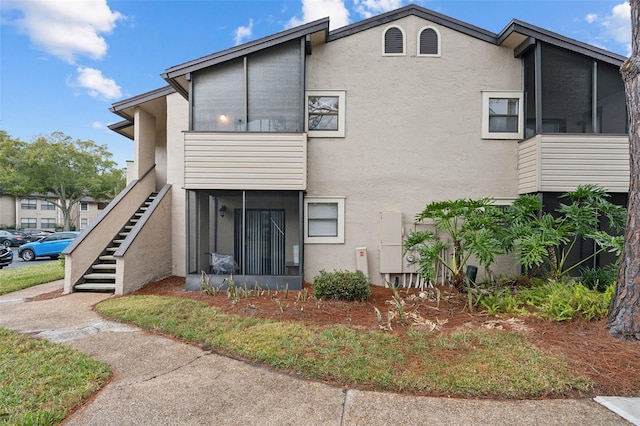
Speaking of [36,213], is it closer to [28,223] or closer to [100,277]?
[28,223]

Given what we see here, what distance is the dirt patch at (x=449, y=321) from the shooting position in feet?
11.0

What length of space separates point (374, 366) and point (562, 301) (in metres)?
3.44

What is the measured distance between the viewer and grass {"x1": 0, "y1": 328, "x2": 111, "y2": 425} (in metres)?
2.78

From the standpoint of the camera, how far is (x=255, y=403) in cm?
293

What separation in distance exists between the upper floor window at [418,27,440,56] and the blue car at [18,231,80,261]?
18.2m

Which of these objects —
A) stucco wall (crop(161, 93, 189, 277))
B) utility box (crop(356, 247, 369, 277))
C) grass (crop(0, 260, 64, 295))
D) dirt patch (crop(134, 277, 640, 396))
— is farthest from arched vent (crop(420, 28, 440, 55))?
grass (crop(0, 260, 64, 295))

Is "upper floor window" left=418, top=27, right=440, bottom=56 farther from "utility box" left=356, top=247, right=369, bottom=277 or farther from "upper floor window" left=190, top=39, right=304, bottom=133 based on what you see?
"utility box" left=356, top=247, right=369, bottom=277

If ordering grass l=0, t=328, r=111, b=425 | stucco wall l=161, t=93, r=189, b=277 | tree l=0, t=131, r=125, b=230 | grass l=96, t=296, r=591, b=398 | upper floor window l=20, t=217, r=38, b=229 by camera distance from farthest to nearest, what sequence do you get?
upper floor window l=20, t=217, r=38, b=229, tree l=0, t=131, r=125, b=230, stucco wall l=161, t=93, r=189, b=277, grass l=96, t=296, r=591, b=398, grass l=0, t=328, r=111, b=425

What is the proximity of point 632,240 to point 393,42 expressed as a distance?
6.77 meters

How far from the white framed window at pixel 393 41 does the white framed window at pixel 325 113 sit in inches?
65.3

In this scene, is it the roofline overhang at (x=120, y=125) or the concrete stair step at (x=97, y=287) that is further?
the roofline overhang at (x=120, y=125)

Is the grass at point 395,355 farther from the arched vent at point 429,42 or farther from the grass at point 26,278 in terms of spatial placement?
the arched vent at point 429,42

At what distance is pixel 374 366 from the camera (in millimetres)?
A: 3492

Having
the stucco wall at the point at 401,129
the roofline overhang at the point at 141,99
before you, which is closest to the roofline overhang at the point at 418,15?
the stucco wall at the point at 401,129
